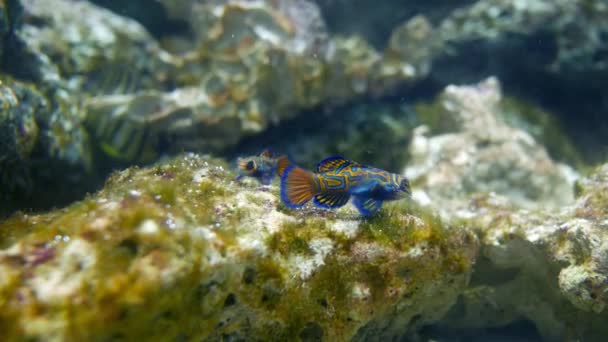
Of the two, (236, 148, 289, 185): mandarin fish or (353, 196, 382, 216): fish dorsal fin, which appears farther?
(236, 148, 289, 185): mandarin fish

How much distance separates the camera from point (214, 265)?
241 cm

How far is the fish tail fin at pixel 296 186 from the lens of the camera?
9.91 ft

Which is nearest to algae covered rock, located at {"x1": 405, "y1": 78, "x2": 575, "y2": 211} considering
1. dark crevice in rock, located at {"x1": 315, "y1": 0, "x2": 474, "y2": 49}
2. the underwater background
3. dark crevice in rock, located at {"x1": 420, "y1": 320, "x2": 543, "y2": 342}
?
the underwater background

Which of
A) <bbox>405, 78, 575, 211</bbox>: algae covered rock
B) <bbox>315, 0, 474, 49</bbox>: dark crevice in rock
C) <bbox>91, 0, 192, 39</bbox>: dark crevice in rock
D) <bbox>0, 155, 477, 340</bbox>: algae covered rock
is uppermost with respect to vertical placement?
<bbox>315, 0, 474, 49</bbox>: dark crevice in rock

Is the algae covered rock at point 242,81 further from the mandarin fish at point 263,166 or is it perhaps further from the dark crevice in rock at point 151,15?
the mandarin fish at point 263,166

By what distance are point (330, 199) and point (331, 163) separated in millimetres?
309

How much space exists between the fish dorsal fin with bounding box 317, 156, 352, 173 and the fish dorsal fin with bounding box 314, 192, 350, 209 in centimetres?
22

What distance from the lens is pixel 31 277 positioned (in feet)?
6.73

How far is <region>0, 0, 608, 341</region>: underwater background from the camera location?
2.28 meters

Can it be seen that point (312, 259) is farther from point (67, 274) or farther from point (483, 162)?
point (483, 162)

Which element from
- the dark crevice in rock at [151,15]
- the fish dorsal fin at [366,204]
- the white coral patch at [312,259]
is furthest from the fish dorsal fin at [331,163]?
the dark crevice in rock at [151,15]

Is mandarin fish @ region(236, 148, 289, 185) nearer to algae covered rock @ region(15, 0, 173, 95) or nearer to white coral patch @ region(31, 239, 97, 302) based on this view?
white coral patch @ region(31, 239, 97, 302)

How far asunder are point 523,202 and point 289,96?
15.1ft

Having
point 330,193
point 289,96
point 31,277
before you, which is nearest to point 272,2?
point 289,96
